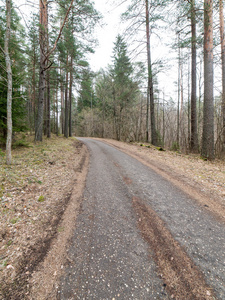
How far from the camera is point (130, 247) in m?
2.00

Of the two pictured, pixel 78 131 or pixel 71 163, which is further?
pixel 78 131

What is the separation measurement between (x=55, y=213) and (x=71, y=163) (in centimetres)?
334

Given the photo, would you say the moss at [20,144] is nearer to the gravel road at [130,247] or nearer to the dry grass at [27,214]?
the dry grass at [27,214]

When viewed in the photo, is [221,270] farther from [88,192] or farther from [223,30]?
[223,30]

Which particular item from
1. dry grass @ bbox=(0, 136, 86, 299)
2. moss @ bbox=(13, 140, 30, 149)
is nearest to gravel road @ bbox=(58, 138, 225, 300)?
dry grass @ bbox=(0, 136, 86, 299)

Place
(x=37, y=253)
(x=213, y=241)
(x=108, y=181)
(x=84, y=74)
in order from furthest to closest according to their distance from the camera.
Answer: (x=84, y=74) → (x=108, y=181) → (x=213, y=241) → (x=37, y=253)

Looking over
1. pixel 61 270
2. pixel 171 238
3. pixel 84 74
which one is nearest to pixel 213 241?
pixel 171 238

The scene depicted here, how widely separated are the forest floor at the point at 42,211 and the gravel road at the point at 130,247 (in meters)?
0.24

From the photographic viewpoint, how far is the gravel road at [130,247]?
1.48m

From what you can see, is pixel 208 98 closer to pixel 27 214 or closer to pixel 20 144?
pixel 27 214

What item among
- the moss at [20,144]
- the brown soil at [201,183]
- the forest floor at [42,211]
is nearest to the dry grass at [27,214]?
the forest floor at [42,211]

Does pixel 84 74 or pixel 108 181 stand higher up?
pixel 84 74

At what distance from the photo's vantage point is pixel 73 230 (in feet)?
7.61

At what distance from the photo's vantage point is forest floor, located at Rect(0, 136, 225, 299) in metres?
1.61
